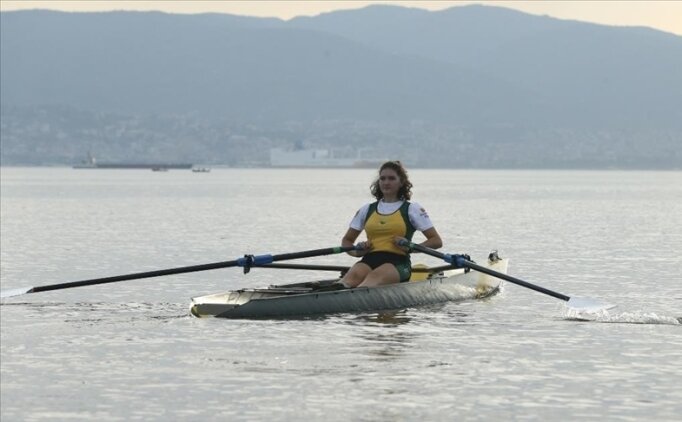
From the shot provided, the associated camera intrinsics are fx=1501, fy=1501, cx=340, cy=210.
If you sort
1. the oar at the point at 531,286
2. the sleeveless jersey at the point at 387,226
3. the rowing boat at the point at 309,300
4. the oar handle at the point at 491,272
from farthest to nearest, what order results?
1. the oar handle at the point at 491,272
2. the oar at the point at 531,286
3. the sleeveless jersey at the point at 387,226
4. the rowing boat at the point at 309,300

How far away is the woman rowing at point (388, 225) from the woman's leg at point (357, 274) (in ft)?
0.06

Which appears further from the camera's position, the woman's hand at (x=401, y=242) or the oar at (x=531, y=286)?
the oar at (x=531, y=286)

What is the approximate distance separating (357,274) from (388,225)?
1.20 m

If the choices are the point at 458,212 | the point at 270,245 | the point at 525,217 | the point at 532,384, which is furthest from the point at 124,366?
the point at 458,212

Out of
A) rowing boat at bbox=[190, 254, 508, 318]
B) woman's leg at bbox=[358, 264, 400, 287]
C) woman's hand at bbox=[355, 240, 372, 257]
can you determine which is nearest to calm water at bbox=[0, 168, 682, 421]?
rowing boat at bbox=[190, 254, 508, 318]

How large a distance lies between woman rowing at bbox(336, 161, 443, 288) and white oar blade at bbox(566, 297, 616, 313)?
2669mm

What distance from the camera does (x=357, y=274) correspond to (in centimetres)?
2608

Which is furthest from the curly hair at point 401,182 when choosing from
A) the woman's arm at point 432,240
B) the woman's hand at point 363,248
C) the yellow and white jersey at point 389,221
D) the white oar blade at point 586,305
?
the white oar blade at point 586,305

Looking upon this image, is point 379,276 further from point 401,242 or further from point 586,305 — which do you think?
point 586,305

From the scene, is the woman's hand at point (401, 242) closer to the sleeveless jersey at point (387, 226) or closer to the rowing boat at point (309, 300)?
the sleeveless jersey at point (387, 226)

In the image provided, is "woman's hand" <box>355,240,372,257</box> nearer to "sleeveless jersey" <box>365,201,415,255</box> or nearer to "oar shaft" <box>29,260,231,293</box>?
"sleeveless jersey" <box>365,201,415,255</box>

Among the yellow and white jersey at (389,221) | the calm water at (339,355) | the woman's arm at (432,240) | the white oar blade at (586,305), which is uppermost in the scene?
the yellow and white jersey at (389,221)

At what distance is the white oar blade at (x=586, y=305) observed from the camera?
26.0m

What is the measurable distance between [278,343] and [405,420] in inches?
245
